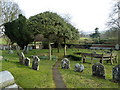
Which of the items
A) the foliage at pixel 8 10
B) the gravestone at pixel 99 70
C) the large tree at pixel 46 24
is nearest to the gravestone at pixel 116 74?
the gravestone at pixel 99 70

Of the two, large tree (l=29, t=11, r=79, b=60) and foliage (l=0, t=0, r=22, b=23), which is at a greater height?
foliage (l=0, t=0, r=22, b=23)

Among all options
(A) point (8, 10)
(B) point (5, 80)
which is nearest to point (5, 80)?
(B) point (5, 80)

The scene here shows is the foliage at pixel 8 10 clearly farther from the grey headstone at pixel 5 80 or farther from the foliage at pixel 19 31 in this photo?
the grey headstone at pixel 5 80

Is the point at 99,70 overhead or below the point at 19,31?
below

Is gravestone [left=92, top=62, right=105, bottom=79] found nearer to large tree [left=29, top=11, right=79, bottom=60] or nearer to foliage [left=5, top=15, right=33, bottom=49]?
large tree [left=29, top=11, right=79, bottom=60]

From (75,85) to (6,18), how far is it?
71.7 feet

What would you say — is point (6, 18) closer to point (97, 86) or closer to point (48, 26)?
point (48, 26)

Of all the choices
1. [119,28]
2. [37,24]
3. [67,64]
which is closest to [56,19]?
[37,24]

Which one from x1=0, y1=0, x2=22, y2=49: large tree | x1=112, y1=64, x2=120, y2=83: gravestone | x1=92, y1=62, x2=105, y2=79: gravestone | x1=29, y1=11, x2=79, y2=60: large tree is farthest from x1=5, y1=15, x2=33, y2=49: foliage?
x1=112, y1=64, x2=120, y2=83: gravestone

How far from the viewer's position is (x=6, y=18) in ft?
71.2

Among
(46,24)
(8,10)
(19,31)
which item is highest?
(8,10)

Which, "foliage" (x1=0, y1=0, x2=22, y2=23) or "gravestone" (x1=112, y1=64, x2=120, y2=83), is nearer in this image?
"gravestone" (x1=112, y1=64, x2=120, y2=83)

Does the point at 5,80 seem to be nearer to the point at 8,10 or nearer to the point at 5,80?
the point at 5,80

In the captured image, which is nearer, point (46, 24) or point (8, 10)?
point (46, 24)
